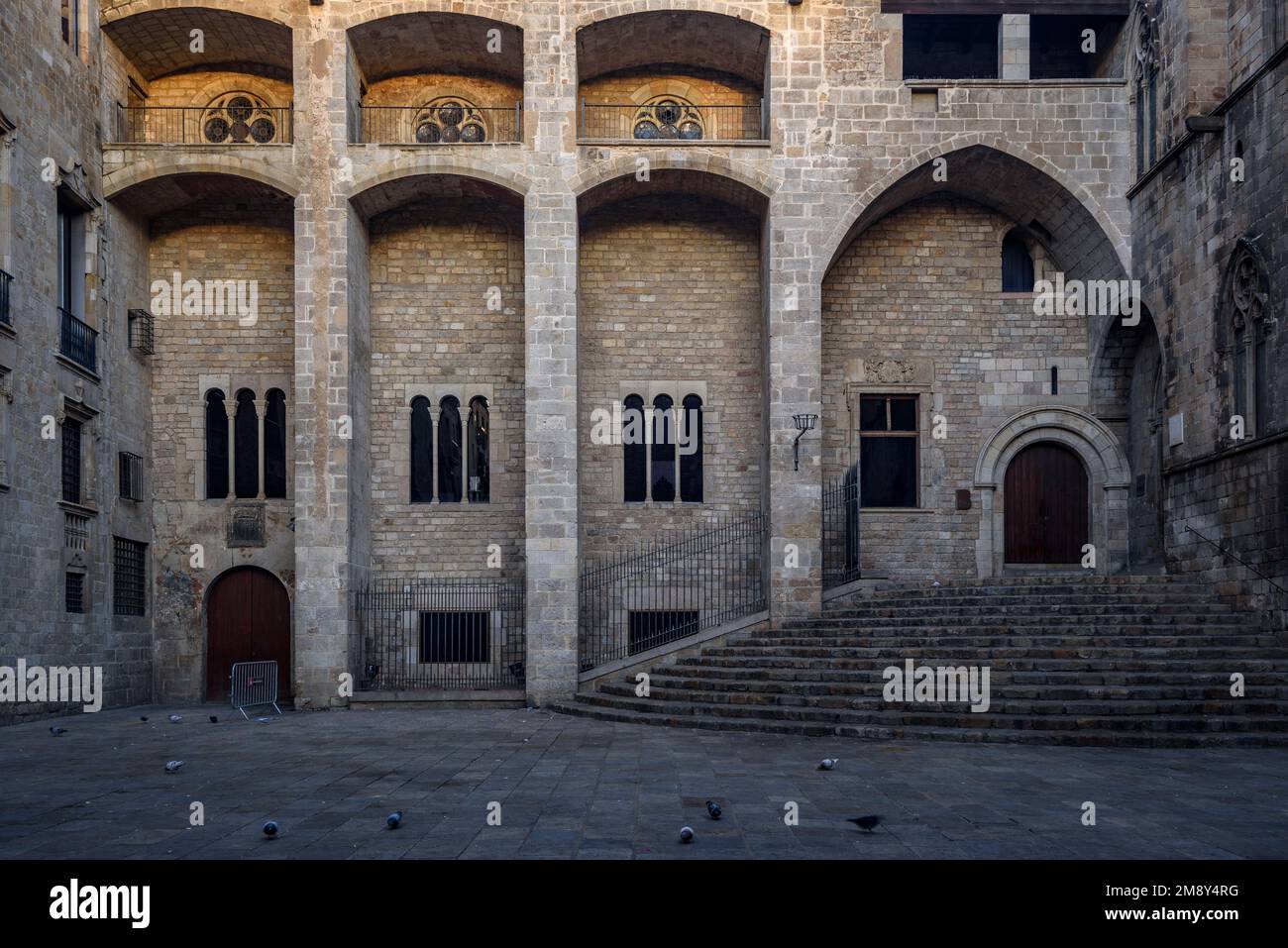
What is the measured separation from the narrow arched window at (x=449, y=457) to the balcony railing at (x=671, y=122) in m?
6.60

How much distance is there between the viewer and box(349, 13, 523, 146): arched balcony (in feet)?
73.3

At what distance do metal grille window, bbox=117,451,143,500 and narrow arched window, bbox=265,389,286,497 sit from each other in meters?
2.34

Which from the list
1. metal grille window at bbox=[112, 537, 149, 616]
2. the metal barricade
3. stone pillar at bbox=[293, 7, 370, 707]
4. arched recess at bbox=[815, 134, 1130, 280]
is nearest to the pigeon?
the metal barricade

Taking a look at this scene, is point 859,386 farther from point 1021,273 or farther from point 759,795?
point 759,795

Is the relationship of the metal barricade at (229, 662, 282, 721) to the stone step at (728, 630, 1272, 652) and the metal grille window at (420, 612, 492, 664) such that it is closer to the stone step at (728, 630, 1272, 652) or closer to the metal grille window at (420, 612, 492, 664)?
the metal grille window at (420, 612, 492, 664)

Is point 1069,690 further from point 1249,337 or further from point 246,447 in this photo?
point 246,447

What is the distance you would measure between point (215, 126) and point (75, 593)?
10135mm

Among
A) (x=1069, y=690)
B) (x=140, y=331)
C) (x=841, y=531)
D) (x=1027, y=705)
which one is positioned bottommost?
(x=1027, y=705)

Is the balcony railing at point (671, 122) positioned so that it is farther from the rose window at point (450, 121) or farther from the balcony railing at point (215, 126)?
the balcony railing at point (215, 126)

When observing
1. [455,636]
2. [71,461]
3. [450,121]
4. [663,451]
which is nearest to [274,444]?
[71,461]

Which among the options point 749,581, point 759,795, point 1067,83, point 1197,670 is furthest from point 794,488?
point 759,795

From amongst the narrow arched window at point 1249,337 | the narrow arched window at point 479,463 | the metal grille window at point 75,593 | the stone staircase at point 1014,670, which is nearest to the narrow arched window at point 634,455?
the narrow arched window at point 479,463

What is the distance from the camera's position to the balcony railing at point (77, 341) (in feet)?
63.1

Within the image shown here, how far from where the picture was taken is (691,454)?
2283 centimetres
